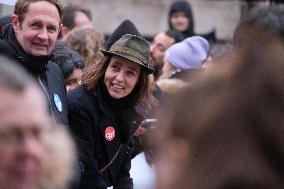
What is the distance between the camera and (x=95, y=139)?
482 cm

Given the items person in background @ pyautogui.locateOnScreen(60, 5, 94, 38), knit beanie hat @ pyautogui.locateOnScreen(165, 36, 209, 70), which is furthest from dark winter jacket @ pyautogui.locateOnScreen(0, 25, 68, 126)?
person in background @ pyautogui.locateOnScreen(60, 5, 94, 38)

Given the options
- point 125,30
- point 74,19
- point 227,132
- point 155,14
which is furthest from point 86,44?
point 155,14

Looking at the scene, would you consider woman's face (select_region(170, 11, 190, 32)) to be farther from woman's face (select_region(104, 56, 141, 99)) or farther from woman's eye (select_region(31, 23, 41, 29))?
woman's eye (select_region(31, 23, 41, 29))

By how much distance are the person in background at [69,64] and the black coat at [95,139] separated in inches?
18.3

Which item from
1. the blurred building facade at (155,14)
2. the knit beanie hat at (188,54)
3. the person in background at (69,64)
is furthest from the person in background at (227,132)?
the blurred building facade at (155,14)

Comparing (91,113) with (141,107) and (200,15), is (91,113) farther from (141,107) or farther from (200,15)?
(200,15)

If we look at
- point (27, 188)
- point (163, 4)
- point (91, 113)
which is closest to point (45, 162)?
point (27, 188)

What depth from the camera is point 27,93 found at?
177 cm

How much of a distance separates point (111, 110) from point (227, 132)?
130 inches

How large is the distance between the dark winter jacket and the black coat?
0.25 m

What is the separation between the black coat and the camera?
186 inches

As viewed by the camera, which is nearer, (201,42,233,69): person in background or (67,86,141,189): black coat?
(201,42,233,69): person in background

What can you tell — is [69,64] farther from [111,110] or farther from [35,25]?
[35,25]

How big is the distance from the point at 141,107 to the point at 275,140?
351 cm
